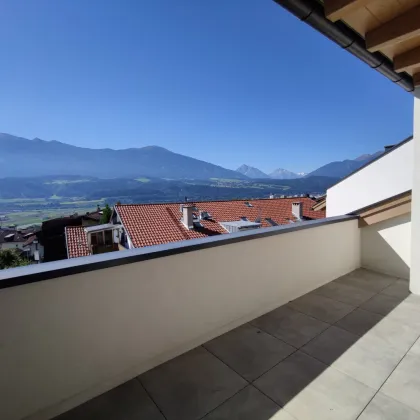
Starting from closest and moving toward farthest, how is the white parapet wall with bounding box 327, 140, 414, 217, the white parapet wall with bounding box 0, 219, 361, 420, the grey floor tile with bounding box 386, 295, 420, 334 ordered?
1. the white parapet wall with bounding box 0, 219, 361, 420
2. the grey floor tile with bounding box 386, 295, 420, 334
3. the white parapet wall with bounding box 327, 140, 414, 217

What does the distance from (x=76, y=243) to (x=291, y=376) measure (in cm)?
1350

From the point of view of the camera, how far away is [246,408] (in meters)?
1.31

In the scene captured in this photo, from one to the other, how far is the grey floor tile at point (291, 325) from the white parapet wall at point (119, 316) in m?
0.10

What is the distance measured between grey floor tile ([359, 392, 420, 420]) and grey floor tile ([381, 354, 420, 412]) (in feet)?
0.15

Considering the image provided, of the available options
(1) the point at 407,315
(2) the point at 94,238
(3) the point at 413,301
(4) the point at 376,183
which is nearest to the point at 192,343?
(1) the point at 407,315

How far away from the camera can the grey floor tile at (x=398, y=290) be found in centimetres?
271

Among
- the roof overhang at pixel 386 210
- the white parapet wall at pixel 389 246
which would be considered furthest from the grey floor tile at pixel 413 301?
the roof overhang at pixel 386 210

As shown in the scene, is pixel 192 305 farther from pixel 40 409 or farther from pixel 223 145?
pixel 223 145

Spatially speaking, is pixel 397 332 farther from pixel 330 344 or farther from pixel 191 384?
pixel 191 384

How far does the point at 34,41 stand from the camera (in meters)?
16.0

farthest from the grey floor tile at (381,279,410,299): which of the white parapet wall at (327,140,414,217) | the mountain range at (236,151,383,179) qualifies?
the mountain range at (236,151,383,179)

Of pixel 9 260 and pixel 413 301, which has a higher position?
pixel 413 301

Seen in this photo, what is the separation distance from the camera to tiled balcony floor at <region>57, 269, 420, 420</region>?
1.29 meters

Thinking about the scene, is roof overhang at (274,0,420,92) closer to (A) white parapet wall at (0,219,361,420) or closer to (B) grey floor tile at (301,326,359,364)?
(A) white parapet wall at (0,219,361,420)
